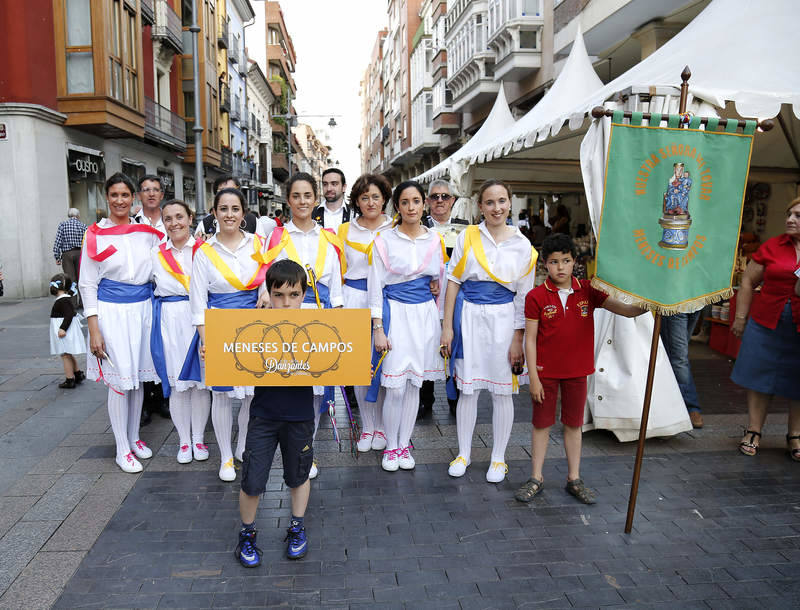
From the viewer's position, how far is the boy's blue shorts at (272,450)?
126 inches

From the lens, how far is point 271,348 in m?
3.20

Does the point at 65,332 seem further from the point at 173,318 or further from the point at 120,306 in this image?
the point at 173,318

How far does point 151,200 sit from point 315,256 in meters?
1.90

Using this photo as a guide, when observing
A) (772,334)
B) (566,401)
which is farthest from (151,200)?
(772,334)

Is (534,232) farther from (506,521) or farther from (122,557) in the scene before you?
(122,557)

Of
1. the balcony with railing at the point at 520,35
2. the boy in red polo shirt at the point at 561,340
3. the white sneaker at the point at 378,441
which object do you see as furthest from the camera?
the balcony with railing at the point at 520,35

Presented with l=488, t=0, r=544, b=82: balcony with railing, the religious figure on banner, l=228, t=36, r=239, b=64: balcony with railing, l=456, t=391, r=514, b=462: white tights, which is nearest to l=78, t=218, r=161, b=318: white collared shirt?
l=456, t=391, r=514, b=462: white tights

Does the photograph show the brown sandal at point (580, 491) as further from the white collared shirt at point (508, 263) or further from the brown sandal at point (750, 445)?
the brown sandal at point (750, 445)

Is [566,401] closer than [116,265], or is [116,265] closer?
[566,401]

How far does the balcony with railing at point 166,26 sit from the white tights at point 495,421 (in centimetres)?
2309

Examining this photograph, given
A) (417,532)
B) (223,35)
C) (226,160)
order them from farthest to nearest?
(223,35), (226,160), (417,532)

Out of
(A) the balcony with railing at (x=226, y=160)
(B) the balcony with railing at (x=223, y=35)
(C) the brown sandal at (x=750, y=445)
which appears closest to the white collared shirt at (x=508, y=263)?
(C) the brown sandal at (x=750, y=445)

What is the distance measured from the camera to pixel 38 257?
1458 centimetres

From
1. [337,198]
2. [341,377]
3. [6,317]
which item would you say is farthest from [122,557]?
[6,317]
